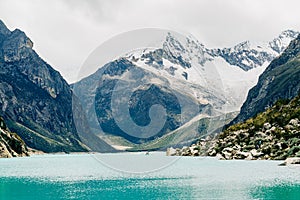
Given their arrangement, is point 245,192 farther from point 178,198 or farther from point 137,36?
point 137,36

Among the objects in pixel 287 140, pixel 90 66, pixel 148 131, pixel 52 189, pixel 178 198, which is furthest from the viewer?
pixel 287 140

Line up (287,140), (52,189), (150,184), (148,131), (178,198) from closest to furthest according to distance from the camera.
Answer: (148,131) < (178,198) < (52,189) < (150,184) < (287,140)

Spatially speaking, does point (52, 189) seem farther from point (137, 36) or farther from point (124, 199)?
point (137, 36)

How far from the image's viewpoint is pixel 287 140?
18562 cm

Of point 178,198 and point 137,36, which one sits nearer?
point 137,36

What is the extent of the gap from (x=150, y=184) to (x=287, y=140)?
105821 millimetres

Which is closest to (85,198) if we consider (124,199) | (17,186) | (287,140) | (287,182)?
(124,199)

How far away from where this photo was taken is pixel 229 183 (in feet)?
317

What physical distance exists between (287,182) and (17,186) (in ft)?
206

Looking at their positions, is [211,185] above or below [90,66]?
below

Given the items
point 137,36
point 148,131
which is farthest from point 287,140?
point 137,36

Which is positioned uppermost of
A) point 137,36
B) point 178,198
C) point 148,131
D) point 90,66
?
point 137,36

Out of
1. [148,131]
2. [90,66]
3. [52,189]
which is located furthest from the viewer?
[52,189]

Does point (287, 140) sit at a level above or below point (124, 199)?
above
